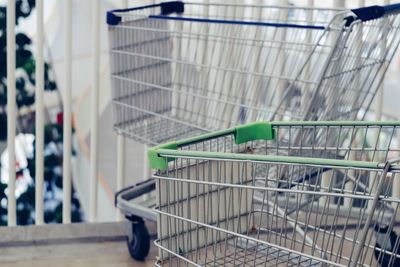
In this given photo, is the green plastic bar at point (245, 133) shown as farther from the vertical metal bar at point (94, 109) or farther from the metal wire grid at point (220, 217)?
the vertical metal bar at point (94, 109)

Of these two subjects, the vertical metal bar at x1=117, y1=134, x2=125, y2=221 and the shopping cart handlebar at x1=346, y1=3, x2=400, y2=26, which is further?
the vertical metal bar at x1=117, y1=134, x2=125, y2=221

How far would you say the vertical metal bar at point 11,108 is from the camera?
2588 millimetres

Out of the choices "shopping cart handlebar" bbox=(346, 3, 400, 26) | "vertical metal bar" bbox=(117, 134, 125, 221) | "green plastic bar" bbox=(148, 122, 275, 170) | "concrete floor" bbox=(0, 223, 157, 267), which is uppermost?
"shopping cart handlebar" bbox=(346, 3, 400, 26)

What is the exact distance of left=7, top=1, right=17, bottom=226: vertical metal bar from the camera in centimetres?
259

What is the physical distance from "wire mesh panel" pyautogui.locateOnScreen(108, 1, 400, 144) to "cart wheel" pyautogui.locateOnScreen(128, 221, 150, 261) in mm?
251

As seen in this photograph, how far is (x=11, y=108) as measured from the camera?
2646 millimetres

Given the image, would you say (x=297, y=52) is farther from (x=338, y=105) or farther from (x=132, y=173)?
(x=132, y=173)

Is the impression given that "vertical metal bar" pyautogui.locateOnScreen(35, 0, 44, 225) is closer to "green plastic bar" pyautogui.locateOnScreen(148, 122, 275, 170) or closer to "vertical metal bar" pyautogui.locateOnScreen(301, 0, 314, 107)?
"vertical metal bar" pyautogui.locateOnScreen(301, 0, 314, 107)

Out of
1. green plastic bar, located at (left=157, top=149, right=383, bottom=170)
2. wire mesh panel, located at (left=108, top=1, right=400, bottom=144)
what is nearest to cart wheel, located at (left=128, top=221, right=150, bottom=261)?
wire mesh panel, located at (left=108, top=1, right=400, bottom=144)

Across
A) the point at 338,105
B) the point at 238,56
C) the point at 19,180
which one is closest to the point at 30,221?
the point at 19,180

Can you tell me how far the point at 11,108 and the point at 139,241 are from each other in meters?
0.57

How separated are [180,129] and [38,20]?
21.0 inches

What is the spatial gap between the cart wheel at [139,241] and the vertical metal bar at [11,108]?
43 cm

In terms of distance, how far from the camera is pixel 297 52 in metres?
2.69
